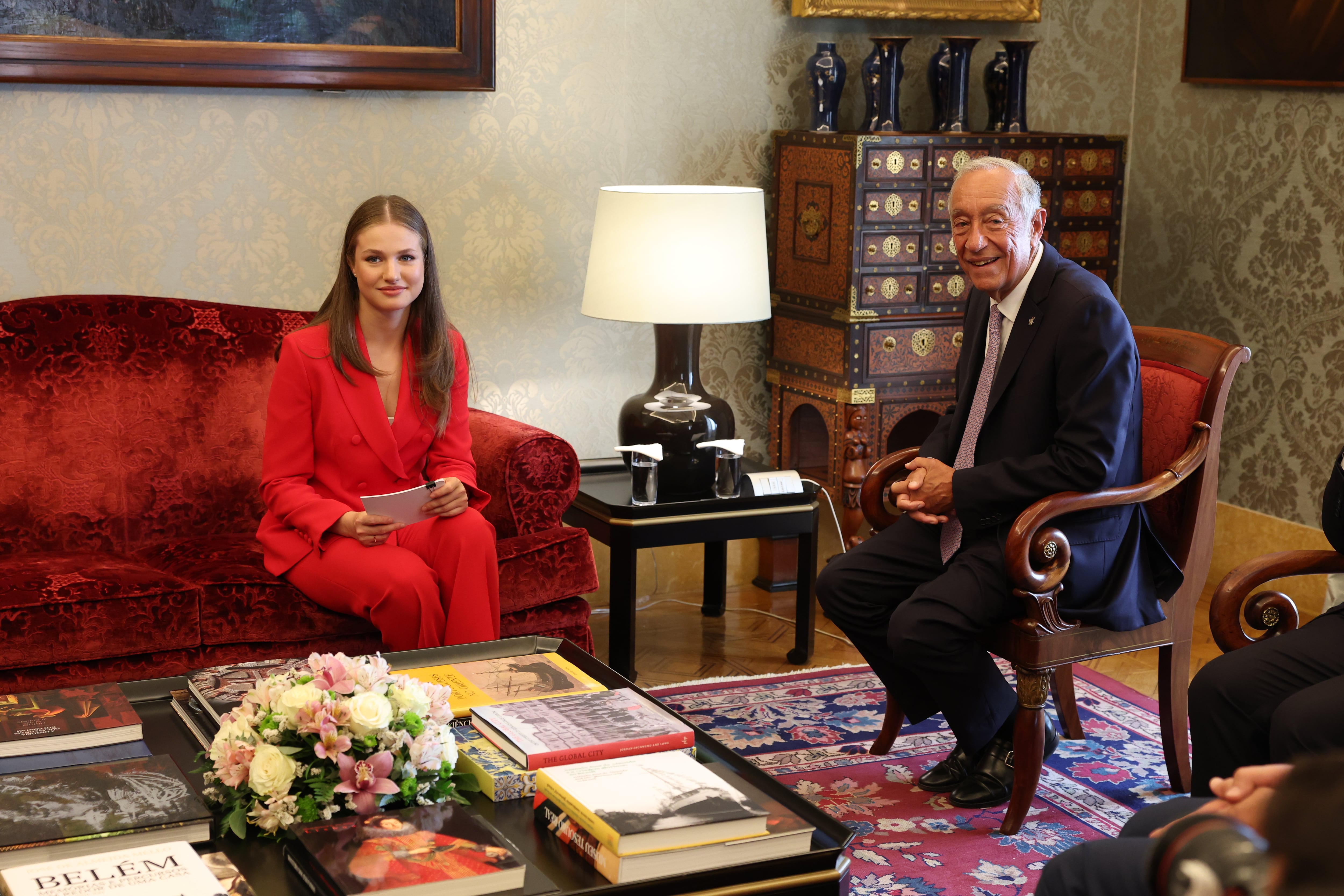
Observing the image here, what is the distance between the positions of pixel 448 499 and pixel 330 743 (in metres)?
1.31

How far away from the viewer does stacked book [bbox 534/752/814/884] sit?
1.86 m

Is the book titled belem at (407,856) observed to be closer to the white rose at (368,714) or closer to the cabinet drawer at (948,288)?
the white rose at (368,714)

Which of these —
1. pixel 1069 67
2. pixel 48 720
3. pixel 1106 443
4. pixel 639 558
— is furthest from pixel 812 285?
pixel 48 720

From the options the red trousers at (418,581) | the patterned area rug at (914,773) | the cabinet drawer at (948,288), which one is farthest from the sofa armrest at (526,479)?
the cabinet drawer at (948,288)

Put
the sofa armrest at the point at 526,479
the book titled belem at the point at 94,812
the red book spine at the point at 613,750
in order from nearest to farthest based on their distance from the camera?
1. the book titled belem at the point at 94,812
2. the red book spine at the point at 613,750
3. the sofa armrest at the point at 526,479

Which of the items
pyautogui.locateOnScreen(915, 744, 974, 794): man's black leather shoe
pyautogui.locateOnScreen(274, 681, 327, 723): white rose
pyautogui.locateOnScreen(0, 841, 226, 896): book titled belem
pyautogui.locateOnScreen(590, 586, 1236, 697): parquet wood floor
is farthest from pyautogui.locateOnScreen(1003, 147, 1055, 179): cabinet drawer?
pyautogui.locateOnScreen(0, 841, 226, 896): book titled belem

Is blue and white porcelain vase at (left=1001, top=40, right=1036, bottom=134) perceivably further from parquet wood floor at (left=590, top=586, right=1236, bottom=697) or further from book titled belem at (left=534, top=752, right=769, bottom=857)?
book titled belem at (left=534, top=752, right=769, bottom=857)

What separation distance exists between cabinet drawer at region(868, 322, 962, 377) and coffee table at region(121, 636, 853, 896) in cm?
238

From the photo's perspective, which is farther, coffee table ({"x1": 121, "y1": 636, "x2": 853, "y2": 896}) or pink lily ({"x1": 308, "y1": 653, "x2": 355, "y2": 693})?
pink lily ({"x1": 308, "y1": 653, "x2": 355, "y2": 693})

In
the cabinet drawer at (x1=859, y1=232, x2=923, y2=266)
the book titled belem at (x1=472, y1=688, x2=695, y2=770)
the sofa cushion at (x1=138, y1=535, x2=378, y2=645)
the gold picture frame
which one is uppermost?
the gold picture frame

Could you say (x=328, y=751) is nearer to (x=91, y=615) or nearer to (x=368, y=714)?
(x=368, y=714)

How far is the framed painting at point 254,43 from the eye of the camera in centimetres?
371

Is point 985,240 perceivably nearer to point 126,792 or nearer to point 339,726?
point 339,726

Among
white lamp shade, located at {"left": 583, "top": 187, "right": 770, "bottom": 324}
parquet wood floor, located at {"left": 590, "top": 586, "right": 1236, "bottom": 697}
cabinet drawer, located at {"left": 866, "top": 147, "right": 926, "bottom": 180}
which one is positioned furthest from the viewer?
cabinet drawer, located at {"left": 866, "top": 147, "right": 926, "bottom": 180}
